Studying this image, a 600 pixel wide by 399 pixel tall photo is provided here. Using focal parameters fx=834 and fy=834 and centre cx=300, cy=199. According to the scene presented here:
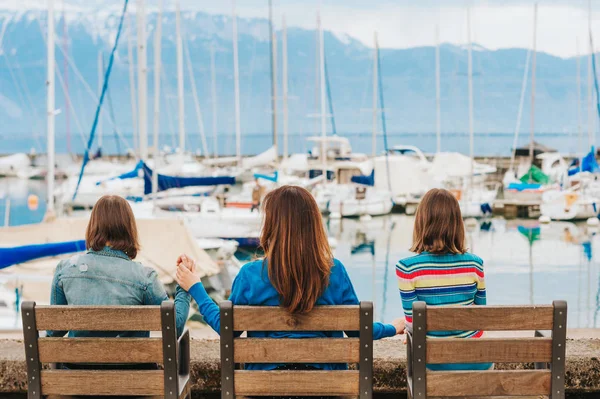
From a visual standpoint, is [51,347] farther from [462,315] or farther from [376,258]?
[376,258]

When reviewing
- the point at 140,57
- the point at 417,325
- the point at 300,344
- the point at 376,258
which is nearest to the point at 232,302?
Result: the point at 300,344

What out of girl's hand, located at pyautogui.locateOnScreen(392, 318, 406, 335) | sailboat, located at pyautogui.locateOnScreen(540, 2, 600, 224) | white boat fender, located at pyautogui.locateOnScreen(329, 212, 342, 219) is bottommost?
white boat fender, located at pyautogui.locateOnScreen(329, 212, 342, 219)

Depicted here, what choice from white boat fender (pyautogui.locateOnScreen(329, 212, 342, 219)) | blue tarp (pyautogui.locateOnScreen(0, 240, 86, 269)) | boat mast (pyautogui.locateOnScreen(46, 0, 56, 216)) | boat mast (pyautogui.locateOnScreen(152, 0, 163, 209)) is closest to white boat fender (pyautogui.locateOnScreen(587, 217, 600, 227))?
white boat fender (pyautogui.locateOnScreen(329, 212, 342, 219))

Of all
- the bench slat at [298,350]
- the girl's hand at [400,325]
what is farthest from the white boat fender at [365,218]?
the bench slat at [298,350]

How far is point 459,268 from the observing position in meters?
3.78

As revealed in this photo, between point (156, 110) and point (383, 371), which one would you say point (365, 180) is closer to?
point (156, 110)

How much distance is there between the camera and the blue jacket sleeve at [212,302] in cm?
341

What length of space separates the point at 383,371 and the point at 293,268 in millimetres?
1210

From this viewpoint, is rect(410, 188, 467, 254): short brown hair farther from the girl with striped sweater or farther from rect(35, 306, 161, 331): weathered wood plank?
rect(35, 306, 161, 331): weathered wood plank

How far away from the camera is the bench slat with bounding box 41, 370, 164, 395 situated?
11.3 feet

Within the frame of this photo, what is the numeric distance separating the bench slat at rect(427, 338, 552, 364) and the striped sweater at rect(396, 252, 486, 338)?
15.9 inches

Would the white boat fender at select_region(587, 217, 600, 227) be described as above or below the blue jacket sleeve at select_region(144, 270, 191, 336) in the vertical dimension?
below

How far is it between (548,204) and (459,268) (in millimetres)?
35987

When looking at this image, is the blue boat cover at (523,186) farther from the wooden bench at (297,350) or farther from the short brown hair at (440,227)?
the wooden bench at (297,350)
